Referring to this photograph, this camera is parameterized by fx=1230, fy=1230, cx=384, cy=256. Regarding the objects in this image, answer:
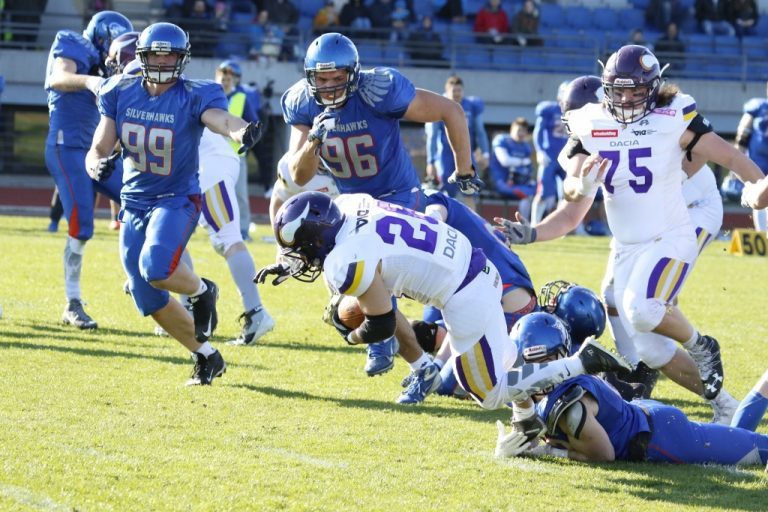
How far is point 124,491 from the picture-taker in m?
3.92

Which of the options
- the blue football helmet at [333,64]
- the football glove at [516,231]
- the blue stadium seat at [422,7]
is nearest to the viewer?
the football glove at [516,231]

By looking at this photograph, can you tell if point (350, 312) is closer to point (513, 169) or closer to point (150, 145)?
point (150, 145)

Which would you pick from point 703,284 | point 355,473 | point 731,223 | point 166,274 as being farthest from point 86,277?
point 731,223

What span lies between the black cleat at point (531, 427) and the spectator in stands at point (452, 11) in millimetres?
16732

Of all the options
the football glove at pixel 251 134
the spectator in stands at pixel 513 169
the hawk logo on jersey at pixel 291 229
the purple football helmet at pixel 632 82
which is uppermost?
the purple football helmet at pixel 632 82

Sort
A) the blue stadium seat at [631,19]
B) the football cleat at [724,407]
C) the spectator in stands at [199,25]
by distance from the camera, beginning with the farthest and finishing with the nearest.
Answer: the blue stadium seat at [631,19] → the spectator in stands at [199,25] → the football cleat at [724,407]

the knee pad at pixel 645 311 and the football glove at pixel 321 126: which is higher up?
the football glove at pixel 321 126

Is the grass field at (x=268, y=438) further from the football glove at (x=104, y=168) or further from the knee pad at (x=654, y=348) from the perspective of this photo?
the football glove at (x=104, y=168)

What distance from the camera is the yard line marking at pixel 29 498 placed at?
3725 millimetres

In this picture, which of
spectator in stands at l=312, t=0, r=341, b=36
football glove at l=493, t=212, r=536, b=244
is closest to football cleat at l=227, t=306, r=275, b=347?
football glove at l=493, t=212, r=536, b=244

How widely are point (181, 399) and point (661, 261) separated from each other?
2167 mm

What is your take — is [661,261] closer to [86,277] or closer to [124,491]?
[124,491]

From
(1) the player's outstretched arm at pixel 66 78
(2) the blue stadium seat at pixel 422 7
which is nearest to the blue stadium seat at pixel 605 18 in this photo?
(2) the blue stadium seat at pixel 422 7

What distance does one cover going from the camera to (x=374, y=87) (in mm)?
5660
